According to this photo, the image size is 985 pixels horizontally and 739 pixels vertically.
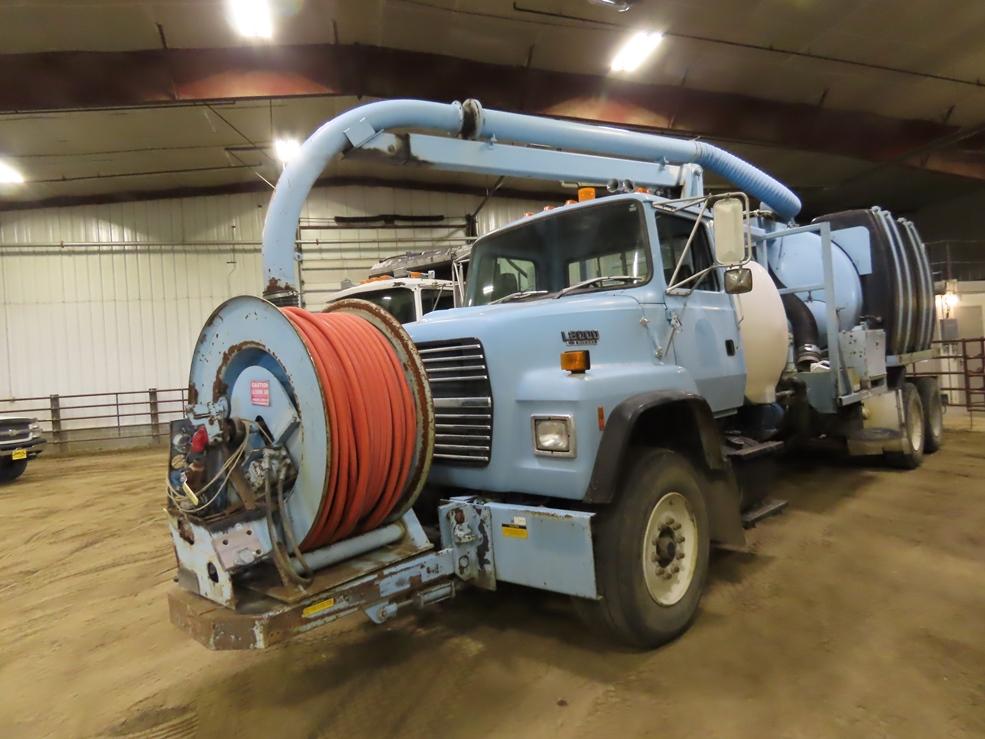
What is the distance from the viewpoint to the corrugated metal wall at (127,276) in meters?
15.2

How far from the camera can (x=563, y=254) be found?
4387 mm

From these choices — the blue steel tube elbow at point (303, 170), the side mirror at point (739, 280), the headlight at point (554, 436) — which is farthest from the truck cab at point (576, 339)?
the blue steel tube elbow at point (303, 170)

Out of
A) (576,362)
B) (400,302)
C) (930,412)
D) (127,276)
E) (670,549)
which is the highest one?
(127,276)

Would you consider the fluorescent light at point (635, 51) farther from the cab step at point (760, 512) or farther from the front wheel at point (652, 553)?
the front wheel at point (652, 553)

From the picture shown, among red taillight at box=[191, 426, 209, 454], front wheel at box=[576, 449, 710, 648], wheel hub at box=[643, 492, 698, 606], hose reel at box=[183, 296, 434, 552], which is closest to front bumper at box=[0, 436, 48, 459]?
hose reel at box=[183, 296, 434, 552]

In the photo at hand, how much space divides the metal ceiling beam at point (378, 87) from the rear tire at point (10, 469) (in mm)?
6121

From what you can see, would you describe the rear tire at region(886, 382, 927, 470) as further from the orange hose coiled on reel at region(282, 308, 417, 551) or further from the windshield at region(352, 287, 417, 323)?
the orange hose coiled on reel at region(282, 308, 417, 551)

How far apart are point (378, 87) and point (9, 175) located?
31.0 feet

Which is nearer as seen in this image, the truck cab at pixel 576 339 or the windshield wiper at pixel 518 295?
the truck cab at pixel 576 339

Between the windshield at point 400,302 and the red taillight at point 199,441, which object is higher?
the windshield at point 400,302

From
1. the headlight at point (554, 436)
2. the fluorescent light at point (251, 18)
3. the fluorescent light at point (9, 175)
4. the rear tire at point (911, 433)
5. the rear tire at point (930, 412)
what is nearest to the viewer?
the headlight at point (554, 436)

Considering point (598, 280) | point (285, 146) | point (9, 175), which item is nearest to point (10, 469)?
point (9, 175)

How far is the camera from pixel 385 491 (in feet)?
10.1

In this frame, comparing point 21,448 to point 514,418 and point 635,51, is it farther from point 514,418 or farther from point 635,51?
point 635,51
